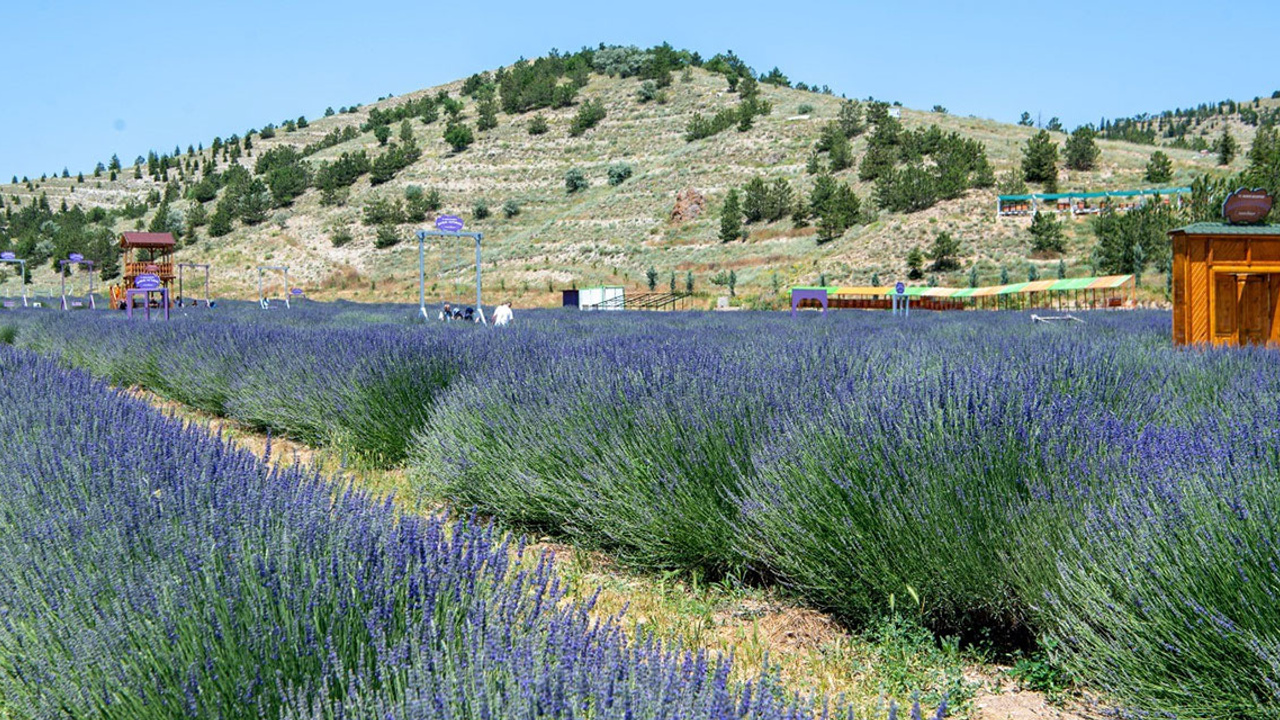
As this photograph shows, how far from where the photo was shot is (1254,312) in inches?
329


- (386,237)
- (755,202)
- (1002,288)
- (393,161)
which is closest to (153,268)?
(1002,288)

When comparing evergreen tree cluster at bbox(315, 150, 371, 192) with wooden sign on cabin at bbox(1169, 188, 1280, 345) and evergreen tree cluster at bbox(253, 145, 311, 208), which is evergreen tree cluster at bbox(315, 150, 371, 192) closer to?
evergreen tree cluster at bbox(253, 145, 311, 208)

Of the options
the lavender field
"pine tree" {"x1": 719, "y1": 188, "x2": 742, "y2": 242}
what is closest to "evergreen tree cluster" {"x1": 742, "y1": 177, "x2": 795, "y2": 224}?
"pine tree" {"x1": 719, "y1": 188, "x2": 742, "y2": 242}

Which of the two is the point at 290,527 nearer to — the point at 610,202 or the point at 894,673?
the point at 894,673

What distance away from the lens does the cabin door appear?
832 cm

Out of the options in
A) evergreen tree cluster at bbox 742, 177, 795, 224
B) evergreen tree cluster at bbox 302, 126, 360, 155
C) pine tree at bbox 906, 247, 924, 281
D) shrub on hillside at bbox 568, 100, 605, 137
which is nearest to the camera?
pine tree at bbox 906, 247, 924, 281

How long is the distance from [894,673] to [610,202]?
191 ft

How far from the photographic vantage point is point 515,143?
75.7 metres

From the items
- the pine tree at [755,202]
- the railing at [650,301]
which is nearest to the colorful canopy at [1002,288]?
the railing at [650,301]

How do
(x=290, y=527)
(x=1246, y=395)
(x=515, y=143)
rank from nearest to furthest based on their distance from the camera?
1. (x=290, y=527)
2. (x=1246, y=395)
3. (x=515, y=143)

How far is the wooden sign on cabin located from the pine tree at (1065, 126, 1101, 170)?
4570cm

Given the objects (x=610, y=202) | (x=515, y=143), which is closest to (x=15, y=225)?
(x=515, y=143)

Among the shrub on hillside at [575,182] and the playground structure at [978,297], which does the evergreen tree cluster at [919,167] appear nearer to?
the playground structure at [978,297]

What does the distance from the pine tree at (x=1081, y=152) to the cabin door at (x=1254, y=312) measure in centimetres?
4564
